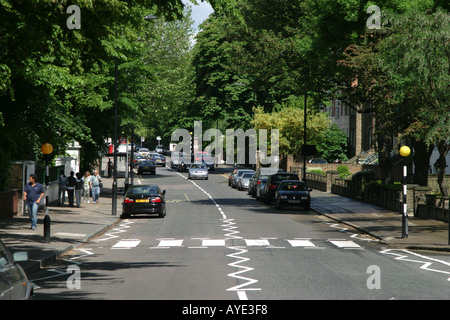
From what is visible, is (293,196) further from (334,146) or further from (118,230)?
(334,146)

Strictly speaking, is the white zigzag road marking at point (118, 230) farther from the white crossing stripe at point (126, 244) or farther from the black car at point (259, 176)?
the black car at point (259, 176)

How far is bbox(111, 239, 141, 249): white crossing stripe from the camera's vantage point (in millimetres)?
22250

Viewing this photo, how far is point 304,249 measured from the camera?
21328 millimetres

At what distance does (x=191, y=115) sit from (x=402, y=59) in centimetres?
6279

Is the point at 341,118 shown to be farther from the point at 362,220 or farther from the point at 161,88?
the point at 362,220

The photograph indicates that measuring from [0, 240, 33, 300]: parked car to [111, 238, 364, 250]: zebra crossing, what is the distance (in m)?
12.8

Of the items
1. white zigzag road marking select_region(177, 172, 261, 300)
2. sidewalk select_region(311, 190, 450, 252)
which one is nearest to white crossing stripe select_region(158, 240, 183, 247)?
white zigzag road marking select_region(177, 172, 261, 300)

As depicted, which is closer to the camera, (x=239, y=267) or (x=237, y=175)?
(x=239, y=267)

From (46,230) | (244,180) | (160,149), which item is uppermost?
(160,149)

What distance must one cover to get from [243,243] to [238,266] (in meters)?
6.07

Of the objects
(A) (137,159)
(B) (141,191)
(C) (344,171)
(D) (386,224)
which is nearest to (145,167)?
(A) (137,159)

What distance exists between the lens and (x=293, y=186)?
131ft

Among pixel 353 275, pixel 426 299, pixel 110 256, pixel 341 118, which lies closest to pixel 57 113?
pixel 110 256

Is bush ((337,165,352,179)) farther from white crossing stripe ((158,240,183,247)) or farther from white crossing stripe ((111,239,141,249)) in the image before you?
white crossing stripe ((111,239,141,249))
